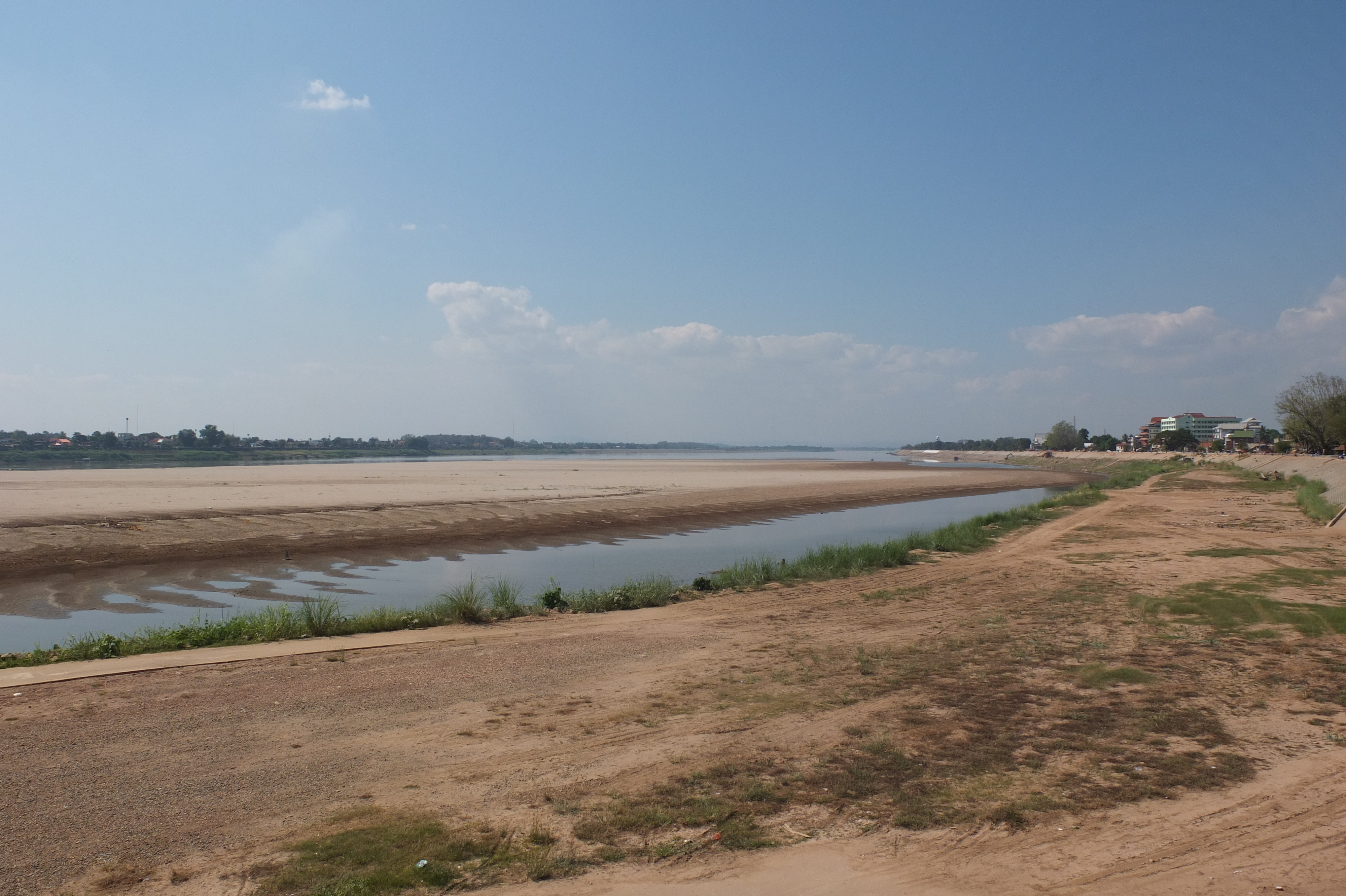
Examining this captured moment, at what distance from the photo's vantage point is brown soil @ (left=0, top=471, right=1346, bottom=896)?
4688 millimetres

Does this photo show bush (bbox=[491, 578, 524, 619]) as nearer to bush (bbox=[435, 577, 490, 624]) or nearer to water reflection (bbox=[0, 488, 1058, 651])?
bush (bbox=[435, 577, 490, 624])

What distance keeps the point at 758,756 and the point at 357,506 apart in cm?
3076

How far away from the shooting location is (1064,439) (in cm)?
18912

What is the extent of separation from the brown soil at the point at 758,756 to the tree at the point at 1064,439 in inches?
7772

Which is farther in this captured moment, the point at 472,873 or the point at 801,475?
the point at 801,475

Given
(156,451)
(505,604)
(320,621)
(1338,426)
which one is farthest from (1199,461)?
(156,451)

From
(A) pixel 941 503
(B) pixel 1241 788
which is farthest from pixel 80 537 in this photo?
(A) pixel 941 503

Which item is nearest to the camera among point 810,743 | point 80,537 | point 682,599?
point 810,743

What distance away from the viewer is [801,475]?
6856 centimetres

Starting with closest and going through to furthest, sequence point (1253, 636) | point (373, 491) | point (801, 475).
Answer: point (1253, 636), point (373, 491), point (801, 475)

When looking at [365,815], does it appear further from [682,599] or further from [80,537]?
[80,537]

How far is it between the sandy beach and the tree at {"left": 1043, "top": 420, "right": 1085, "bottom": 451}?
5371 inches

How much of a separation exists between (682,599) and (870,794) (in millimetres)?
9568

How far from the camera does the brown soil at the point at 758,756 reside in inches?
185
